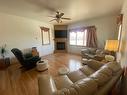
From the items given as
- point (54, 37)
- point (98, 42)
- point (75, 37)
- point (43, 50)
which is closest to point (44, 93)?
point (98, 42)

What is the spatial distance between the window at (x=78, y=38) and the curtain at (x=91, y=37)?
405 mm

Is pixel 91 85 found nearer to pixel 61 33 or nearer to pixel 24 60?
pixel 24 60

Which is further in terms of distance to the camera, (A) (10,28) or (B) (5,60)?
(A) (10,28)

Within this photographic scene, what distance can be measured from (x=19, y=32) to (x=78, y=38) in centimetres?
410

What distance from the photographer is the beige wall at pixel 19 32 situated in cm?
407

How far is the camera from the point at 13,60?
4.52m

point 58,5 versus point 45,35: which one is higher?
point 58,5

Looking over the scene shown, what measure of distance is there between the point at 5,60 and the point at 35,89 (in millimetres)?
2583

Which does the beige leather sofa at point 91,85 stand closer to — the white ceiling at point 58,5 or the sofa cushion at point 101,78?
the sofa cushion at point 101,78

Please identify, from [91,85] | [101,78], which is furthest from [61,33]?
[91,85]

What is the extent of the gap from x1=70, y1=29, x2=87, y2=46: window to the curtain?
40cm

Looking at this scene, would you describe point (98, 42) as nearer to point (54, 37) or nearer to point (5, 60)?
point (54, 37)

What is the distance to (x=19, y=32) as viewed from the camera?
4688 mm

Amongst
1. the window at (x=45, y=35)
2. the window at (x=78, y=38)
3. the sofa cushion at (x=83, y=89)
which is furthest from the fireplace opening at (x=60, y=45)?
the sofa cushion at (x=83, y=89)
